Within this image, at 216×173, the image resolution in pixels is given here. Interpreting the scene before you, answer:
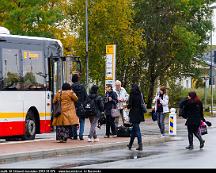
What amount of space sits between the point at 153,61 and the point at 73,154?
1579 inches

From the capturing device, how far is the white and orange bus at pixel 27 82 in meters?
22.5

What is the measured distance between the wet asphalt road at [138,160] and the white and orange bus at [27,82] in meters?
3.67

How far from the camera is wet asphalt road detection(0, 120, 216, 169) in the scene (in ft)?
52.7

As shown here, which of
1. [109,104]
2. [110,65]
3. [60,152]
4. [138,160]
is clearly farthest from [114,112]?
[110,65]

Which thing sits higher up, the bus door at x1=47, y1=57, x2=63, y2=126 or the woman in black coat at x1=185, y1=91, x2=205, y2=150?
the bus door at x1=47, y1=57, x2=63, y2=126

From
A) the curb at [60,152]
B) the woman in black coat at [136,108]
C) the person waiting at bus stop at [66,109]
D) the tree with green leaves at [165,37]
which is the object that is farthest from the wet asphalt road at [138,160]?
the tree with green leaves at [165,37]

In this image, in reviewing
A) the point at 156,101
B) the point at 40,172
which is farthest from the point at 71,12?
the point at 40,172

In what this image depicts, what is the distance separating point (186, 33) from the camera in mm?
58688

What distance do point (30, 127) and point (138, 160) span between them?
7001 millimetres

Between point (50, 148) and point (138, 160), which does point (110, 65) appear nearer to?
point (50, 148)

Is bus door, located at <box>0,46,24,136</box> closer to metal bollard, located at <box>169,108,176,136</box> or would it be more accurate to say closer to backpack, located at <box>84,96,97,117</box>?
backpack, located at <box>84,96,97,117</box>

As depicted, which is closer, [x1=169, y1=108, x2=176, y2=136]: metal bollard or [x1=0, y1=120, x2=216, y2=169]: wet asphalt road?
[x1=0, y1=120, x2=216, y2=169]: wet asphalt road

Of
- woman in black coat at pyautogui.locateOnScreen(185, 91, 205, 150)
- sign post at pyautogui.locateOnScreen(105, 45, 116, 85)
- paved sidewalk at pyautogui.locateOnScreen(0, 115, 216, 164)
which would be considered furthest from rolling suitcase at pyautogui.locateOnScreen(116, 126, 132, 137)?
sign post at pyautogui.locateOnScreen(105, 45, 116, 85)

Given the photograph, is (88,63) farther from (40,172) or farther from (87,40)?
(40,172)
